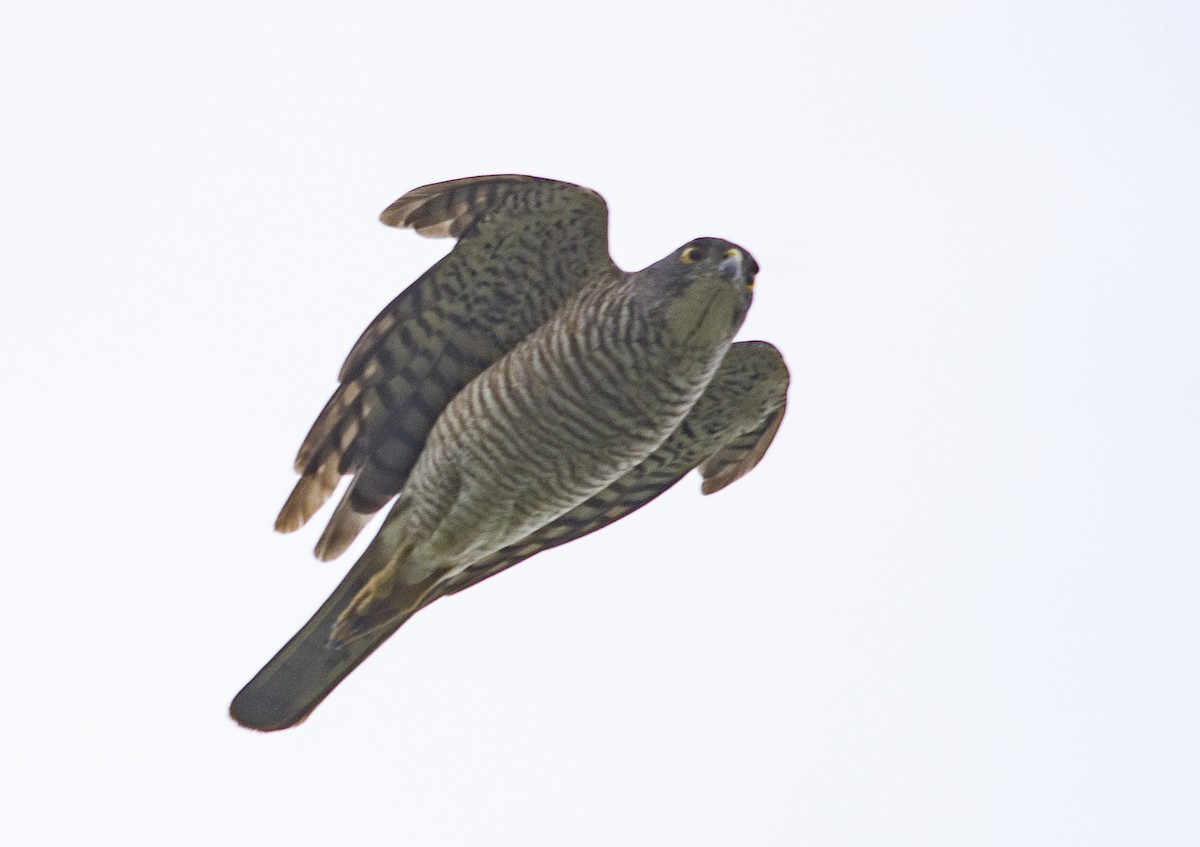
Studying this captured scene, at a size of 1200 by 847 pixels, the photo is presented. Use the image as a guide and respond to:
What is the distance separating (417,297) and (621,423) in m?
1.34

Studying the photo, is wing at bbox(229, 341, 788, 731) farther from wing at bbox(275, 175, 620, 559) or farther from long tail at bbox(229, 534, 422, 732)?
wing at bbox(275, 175, 620, 559)

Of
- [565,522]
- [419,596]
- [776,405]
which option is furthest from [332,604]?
[776,405]

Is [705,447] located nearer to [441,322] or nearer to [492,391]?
[492,391]

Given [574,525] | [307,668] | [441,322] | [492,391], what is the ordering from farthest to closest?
[574,525], [441,322], [307,668], [492,391]

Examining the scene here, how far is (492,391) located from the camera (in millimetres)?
8148

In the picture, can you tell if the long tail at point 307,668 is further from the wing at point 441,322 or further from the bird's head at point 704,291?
the bird's head at point 704,291

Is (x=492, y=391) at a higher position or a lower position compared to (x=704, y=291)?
lower

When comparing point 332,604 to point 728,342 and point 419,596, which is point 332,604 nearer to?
point 419,596

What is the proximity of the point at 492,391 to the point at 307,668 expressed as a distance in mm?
1783

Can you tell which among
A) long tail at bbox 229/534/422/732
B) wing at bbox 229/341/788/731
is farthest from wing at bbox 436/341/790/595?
long tail at bbox 229/534/422/732

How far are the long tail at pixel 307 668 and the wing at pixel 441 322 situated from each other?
0.21 metres

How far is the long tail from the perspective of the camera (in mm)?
8219

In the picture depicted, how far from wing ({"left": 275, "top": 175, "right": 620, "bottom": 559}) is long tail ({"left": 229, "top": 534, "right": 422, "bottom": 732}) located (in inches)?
8.3

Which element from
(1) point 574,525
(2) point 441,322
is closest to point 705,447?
(1) point 574,525
